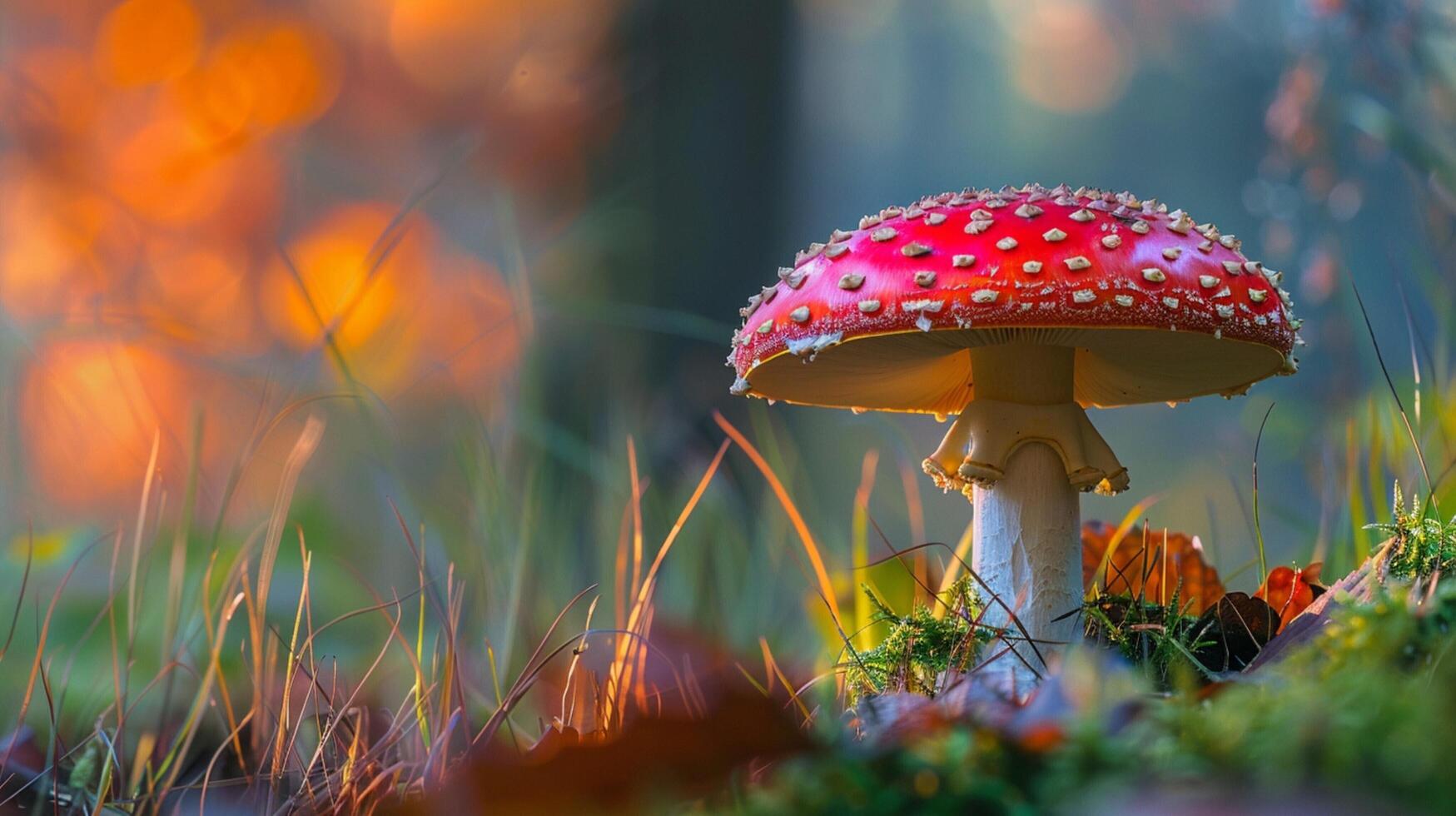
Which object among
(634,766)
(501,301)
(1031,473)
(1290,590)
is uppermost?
(501,301)

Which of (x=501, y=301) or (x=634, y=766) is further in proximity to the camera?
(x=501, y=301)

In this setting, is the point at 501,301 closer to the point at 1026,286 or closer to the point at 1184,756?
the point at 1026,286

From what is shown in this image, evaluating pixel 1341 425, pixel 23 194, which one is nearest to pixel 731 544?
pixel 1341 425

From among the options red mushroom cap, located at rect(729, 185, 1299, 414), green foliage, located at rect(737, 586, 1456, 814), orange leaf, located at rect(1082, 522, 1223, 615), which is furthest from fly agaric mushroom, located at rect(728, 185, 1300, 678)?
green foliage, located at rect(737, 586, 1456, 814)

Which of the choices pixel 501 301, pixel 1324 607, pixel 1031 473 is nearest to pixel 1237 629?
pixel 1324 607

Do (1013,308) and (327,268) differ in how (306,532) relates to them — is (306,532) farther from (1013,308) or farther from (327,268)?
(327,268)

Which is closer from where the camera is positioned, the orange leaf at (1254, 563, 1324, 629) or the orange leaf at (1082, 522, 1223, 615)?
the orange leaf at (1254, 563, 1324, 629)

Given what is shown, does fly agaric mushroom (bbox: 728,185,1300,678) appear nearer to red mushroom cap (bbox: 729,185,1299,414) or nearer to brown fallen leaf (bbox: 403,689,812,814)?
red mushroom cap (bbox: 729,185,1299,414)
